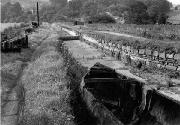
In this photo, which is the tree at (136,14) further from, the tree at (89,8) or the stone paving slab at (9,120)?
the tree at (89,8)

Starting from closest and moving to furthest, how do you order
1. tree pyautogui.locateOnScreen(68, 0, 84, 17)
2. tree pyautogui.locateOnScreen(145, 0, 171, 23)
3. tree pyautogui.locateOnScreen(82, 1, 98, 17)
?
tree pyautogui.locateOnScreen(145, 0, 171, 23) < tree pyautogui.locateOnScreen(82, 1, 98, 17) < tree pyautogui.locateOnScreen(68, 0, 84, 17)

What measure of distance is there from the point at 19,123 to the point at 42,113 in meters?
1.16

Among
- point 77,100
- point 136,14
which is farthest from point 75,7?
point 77,100

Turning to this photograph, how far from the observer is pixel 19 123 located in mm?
11688

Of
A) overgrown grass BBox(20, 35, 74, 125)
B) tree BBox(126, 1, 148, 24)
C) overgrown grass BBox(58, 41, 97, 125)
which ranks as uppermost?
tree BBox(126, 1, 148, 24)

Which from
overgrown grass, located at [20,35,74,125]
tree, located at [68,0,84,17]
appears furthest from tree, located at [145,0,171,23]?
tree, located at [68,0,84,17]

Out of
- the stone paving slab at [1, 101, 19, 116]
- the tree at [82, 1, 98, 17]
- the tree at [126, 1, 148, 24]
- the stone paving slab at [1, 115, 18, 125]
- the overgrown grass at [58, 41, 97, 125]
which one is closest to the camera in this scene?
the stone paving slab at [1, 115, 18, 125]

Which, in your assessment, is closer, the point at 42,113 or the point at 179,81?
the point at 42,113

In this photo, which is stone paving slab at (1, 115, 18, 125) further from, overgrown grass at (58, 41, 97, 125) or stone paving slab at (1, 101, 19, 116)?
overgrown grass at (58, 41, 97, 125)

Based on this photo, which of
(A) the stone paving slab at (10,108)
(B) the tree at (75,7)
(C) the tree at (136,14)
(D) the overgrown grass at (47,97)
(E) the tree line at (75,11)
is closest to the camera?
(D) the overgrown grass at (47,97)

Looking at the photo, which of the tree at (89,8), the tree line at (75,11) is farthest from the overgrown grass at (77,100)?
the tree at (89,8)

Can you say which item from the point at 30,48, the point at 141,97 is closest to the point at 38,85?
the point at 141,97

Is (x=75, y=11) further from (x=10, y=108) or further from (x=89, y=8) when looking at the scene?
(x=10, y=108)

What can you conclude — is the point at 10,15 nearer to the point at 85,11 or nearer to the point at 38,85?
the point at 85,11
